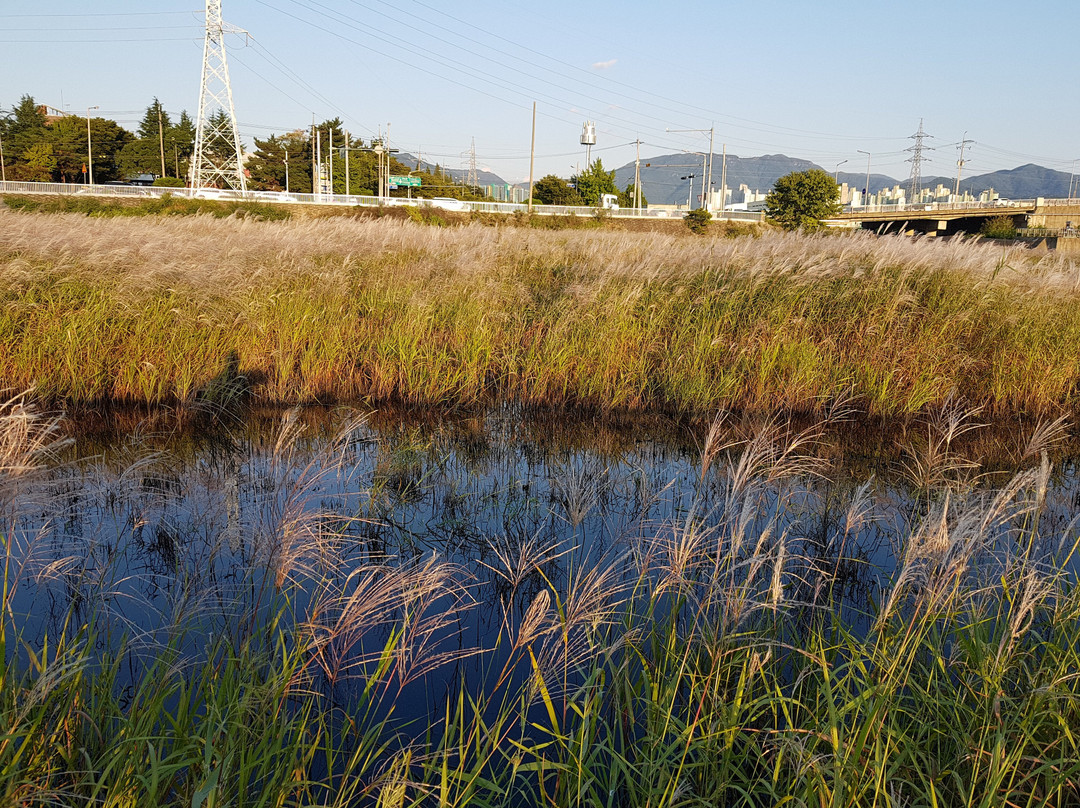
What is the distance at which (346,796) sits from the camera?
6.35 feet

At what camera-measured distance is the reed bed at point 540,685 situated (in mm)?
1747

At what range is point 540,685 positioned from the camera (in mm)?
1968

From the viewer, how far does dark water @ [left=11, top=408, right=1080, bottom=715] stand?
2.78m

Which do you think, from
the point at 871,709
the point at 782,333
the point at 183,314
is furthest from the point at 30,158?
the point at 871,709

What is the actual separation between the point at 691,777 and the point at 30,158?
66.0 m

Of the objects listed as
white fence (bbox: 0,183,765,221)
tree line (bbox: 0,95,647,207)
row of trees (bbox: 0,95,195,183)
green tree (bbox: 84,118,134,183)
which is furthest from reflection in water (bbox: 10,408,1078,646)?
green tree (bbox: 84,118,134,183)

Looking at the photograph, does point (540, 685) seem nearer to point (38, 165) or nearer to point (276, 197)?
point (276, 197)

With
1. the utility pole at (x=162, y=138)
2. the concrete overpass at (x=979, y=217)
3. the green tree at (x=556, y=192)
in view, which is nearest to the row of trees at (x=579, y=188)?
the green tree at (x=556, y=192)

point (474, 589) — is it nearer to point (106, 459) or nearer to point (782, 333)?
point (106, 459)

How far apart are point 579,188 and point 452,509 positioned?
60.4m

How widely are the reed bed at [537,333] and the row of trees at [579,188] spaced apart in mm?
50507

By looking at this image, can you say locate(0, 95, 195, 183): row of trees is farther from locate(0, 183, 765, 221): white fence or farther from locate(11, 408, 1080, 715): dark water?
locate(11, 408, 1080, 715): dark water

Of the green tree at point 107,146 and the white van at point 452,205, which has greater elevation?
the green tree at point 107,146

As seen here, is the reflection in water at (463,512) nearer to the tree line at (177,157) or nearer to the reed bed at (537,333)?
the reed bed at (537,333)
